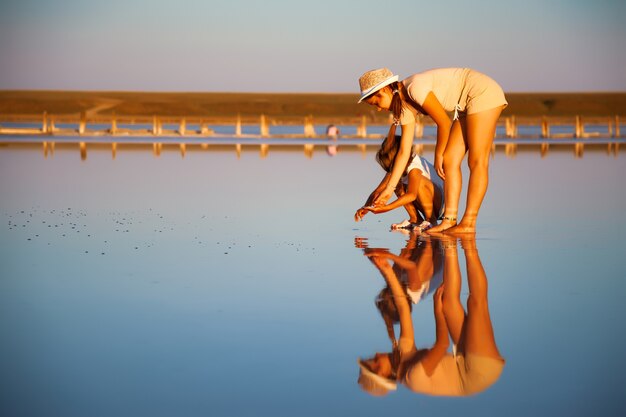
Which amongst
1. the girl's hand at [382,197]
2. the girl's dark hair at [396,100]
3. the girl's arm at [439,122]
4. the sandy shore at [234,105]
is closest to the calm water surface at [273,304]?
the girl's hand at [382,197]

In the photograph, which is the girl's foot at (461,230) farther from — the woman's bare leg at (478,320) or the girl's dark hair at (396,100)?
the woman's bare leg at (478,320)

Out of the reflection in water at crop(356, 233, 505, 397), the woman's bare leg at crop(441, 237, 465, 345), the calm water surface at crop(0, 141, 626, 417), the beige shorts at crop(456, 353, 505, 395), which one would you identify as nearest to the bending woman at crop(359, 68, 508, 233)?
the calm water surface at crop(0, 141, 626, 417)

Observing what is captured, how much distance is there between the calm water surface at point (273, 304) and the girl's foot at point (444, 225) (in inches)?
11.1

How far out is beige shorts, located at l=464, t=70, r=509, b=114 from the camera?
27.4ft

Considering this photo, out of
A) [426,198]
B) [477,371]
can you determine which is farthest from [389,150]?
[477,371]

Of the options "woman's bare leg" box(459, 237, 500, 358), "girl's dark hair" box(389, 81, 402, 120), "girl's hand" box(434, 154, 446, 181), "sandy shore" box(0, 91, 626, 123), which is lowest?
"woman's bare leg" box(459, 237, 500, 358)

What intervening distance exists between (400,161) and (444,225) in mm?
606

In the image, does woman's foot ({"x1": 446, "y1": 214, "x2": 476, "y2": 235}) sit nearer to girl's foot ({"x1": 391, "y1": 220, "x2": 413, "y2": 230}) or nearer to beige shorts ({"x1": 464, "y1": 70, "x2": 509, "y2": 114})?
girl's foot ({"x1": 391, "y1": 220, "x2": 413, "y2": 230})

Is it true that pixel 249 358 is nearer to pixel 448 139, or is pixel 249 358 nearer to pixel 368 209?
pixel 368 209

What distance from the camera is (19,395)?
3.45m

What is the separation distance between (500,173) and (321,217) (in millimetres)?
7893

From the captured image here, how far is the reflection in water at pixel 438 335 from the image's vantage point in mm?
3588

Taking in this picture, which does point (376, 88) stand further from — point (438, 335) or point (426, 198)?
point (438, 335)

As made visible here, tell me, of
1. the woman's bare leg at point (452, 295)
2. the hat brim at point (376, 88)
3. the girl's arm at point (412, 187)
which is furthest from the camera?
the girl's arm at point (412, 187)
